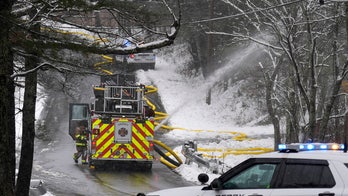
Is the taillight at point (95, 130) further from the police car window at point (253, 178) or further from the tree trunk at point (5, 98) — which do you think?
the police car window at point (253, 178)

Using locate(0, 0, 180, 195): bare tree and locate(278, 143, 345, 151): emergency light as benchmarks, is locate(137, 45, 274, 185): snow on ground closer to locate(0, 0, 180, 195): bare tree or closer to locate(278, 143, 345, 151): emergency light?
locate(0, 0, 180, 195): bare tree

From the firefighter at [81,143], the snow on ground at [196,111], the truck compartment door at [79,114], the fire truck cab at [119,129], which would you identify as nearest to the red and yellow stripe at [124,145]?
the fire truck cab at [119,129]

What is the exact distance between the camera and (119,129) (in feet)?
59.5

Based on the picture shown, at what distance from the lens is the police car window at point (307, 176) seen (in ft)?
21.0

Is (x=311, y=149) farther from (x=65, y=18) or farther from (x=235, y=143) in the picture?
(x=235, y=143)

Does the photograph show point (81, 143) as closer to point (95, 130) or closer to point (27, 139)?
point (95, 130)

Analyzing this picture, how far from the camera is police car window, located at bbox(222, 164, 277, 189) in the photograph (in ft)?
22.6

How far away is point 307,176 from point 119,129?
39.4ft

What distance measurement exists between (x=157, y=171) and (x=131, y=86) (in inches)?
119

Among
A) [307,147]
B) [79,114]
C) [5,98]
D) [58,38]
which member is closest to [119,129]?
[79,114]

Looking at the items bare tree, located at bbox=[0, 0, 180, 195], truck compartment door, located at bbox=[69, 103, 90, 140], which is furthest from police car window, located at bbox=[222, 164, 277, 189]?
truck compartment door, located at bbox=[69, 103, 90, 140]

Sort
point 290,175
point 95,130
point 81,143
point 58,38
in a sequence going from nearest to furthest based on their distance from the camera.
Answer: point 290,175 < point 58,38 < point 95,130 < point 81,143

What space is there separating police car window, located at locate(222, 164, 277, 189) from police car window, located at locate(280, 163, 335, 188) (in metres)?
0.22

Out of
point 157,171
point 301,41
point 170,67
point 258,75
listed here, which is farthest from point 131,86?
point 170,67
